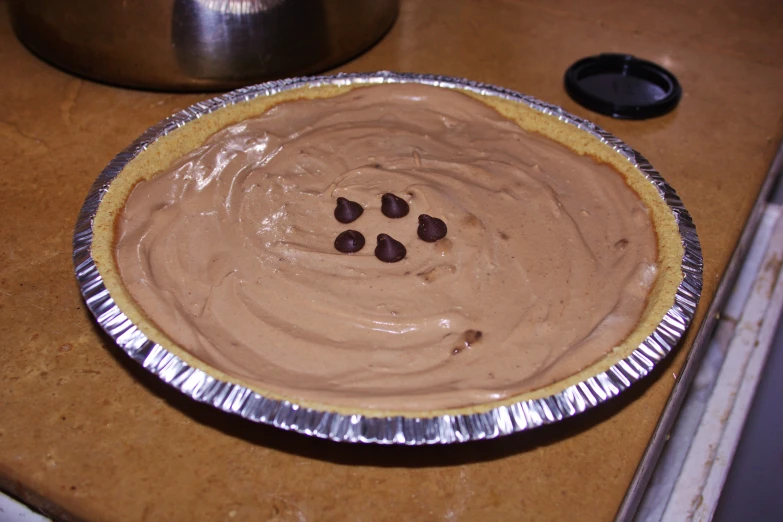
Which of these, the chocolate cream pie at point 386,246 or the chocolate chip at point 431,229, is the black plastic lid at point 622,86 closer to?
the chocolate cream pie at point 386,246

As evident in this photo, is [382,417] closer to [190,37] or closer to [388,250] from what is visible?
[388,250]

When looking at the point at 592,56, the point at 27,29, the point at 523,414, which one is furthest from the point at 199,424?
the point at 592,56

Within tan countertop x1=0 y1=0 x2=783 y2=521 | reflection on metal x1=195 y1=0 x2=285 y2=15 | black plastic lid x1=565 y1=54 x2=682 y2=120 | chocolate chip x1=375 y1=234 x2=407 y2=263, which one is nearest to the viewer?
tan countertop x1=0 y1=0 x2=783 y2=521

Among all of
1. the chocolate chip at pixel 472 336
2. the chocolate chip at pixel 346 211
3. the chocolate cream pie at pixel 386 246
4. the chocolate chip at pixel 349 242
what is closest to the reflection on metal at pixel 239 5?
the chocolate cream pie at pixel 386 246

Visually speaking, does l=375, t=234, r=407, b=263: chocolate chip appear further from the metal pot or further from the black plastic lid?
the black plastic lid

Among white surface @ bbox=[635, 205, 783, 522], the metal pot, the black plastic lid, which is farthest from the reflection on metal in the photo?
white surface @ bbox=[635, 205, 783, 522]
